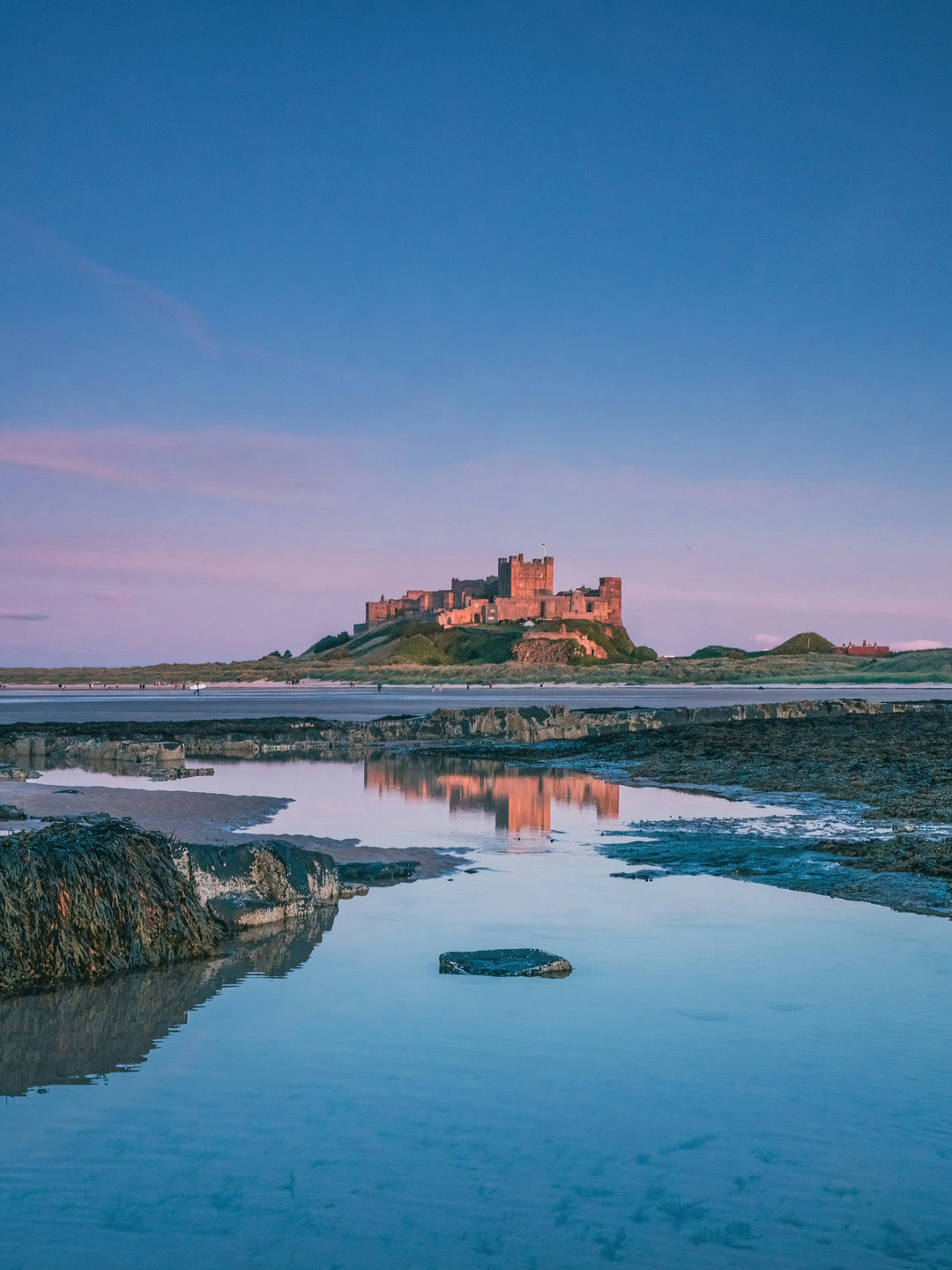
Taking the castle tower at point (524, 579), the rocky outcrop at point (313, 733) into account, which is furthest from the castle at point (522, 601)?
the rocky outcrop at point (313, 733)

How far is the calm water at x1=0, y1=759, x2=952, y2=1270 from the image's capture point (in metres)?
2.94

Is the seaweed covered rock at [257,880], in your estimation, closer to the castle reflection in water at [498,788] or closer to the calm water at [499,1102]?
the calm water at [499,1102]

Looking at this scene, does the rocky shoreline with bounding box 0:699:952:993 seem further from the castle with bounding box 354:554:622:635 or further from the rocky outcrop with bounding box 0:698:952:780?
the castle with bounding box 354:554:622:635

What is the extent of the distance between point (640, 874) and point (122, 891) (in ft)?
12.7

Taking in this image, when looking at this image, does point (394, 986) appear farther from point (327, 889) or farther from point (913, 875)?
point (913, 875)

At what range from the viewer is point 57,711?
40312mm

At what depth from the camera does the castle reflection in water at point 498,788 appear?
12.2 meters

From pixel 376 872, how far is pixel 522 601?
151707mm

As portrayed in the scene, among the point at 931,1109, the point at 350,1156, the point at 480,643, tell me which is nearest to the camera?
the point at 350,1156

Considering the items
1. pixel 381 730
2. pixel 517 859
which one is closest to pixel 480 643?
pixel 381 730

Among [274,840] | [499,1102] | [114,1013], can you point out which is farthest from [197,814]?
[499,1102]

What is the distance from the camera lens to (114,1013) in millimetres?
4984

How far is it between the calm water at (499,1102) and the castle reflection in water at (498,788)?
5.09 meters

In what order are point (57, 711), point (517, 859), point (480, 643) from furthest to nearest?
point (480, 643) → point (57, 711) → point (517, 859)
